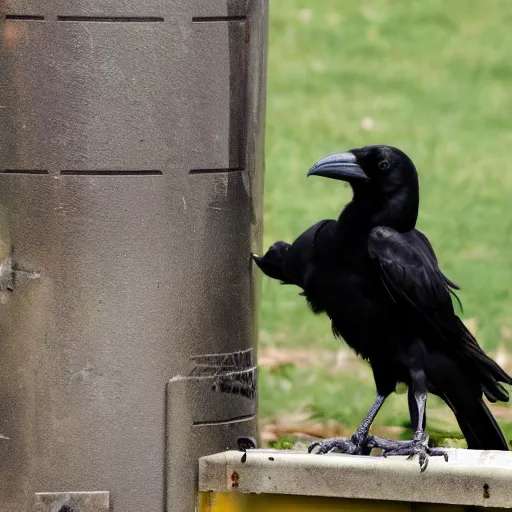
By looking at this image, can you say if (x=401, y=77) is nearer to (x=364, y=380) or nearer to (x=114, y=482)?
(x=364, y=380)

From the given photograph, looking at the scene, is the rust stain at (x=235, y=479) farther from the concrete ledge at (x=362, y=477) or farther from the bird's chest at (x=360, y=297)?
the bird's chest at (x=360, y=297)

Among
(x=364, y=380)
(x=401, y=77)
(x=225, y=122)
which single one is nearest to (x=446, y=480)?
(x=225, y=122)

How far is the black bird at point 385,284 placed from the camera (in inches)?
178

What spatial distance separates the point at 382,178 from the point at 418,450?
2.77ft

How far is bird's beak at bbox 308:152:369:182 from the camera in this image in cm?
449

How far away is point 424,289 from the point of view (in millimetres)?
4555

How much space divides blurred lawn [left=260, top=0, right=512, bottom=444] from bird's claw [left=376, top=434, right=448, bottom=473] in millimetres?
1845

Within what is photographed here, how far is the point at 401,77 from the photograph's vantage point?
1212cm

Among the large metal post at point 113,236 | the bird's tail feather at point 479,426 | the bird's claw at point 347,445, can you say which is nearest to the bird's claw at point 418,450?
the bird's claw at point 347,445

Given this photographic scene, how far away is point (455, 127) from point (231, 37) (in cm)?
713

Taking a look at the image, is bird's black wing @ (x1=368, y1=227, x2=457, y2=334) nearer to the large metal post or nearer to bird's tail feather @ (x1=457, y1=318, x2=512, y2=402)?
bird's tail feather @ (x1=457, y1=318, x2=512, y2=402)

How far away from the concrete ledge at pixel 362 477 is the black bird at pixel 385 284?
395 millimetres

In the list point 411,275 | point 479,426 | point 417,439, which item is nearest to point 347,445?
point 417,439

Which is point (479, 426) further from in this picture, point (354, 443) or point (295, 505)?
point (295, 505)
